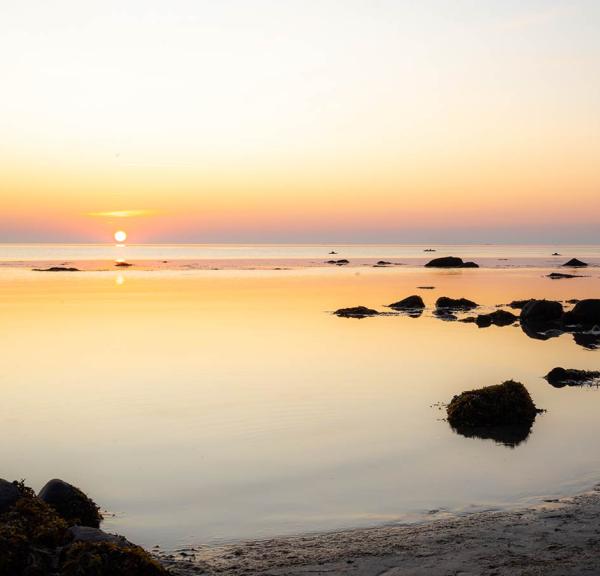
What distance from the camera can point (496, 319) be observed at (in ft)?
142

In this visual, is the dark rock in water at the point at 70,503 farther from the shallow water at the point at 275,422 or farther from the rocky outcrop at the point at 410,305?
the rocky outcrop at the point at 410,305

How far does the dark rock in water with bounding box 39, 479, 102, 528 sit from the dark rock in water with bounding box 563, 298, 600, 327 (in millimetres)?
34885

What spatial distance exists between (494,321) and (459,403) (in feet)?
80.8

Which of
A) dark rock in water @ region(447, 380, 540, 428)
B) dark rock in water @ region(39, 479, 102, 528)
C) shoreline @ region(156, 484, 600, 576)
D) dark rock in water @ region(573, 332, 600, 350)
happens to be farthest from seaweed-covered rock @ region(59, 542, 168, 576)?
dark rock in water @ region(573, 332, 600, 350)

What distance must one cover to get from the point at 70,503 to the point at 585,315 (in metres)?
35.5

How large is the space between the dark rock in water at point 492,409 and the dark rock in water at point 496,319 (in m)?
21.6

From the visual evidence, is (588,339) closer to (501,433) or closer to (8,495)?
(501,433)

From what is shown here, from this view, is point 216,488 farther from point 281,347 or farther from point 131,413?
point 281,347

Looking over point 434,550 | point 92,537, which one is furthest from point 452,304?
point 92,537

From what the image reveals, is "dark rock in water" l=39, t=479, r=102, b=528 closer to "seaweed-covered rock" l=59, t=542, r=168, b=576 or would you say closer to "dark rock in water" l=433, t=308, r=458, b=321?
"seaweed-covered rock" l=59, t=542, r=168, b=576

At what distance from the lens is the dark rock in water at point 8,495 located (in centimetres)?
1088

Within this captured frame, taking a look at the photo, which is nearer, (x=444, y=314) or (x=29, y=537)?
(x=29, y=537)

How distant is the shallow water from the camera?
13.2 meters

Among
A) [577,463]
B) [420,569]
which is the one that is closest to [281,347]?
[577,463]
